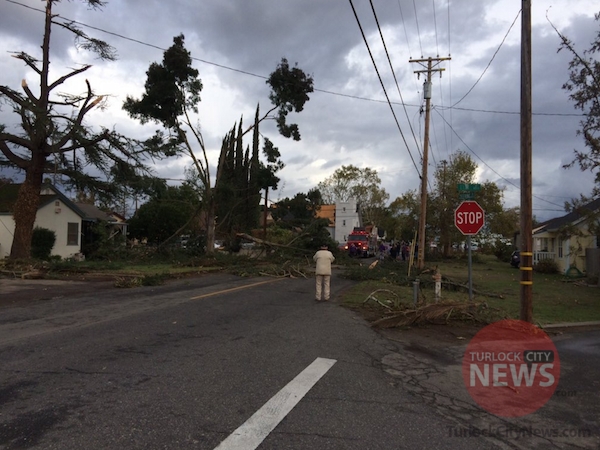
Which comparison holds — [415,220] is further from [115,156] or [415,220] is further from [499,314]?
[499,314]

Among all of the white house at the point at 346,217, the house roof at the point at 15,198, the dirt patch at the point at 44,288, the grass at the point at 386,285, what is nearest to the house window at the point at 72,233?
the house roof at the point at 15,198

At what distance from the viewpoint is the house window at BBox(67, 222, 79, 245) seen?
28678mm

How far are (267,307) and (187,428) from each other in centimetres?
726

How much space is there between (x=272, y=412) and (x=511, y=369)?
3.90 metres

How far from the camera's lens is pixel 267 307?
451 inches

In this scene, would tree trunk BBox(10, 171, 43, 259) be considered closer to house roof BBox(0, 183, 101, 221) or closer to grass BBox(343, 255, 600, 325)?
house roof BBox(0, 183, 101, 221)

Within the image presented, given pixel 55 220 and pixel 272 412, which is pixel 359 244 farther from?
pixel 272 412

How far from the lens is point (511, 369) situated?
6.72 metres

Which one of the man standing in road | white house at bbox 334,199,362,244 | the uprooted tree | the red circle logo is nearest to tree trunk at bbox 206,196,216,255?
the uprooted tree

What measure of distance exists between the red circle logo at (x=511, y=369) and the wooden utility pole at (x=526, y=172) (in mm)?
607

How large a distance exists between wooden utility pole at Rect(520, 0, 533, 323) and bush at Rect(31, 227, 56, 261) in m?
24.4

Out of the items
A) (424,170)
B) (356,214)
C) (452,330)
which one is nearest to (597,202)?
(424,170)

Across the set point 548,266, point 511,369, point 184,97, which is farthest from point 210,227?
point 511,369

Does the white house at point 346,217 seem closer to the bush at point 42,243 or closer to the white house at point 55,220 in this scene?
the white house at point 55,220
